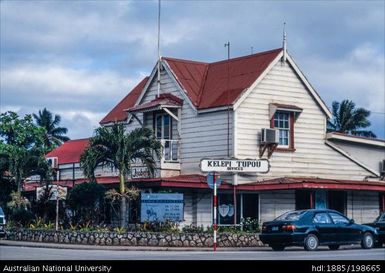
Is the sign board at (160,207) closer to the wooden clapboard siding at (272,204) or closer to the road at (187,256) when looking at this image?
the road at (187,256)

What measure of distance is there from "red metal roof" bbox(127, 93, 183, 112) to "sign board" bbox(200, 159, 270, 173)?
7390 mm

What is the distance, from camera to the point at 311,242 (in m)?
25.7

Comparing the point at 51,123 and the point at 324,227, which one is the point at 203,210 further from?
the point at 51,123

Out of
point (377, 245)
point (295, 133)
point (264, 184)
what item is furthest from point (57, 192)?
point (377, 245)

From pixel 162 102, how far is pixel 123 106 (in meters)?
7.11

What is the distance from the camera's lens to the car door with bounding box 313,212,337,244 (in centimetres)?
2606

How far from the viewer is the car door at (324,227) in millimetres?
26062

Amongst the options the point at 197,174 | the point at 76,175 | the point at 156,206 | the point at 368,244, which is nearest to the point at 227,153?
the point at 197,174

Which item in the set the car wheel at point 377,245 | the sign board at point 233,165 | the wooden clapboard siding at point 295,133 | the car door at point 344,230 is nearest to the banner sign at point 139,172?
the wooden clapboard siding at point 295,133

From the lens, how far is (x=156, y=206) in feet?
101

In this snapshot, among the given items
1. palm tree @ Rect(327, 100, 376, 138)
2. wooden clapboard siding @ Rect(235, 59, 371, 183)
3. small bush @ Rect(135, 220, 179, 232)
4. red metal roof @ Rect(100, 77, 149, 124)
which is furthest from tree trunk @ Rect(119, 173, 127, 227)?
palm tree @ Rect(327, 100, 376, 138)

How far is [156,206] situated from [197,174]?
4.96m
